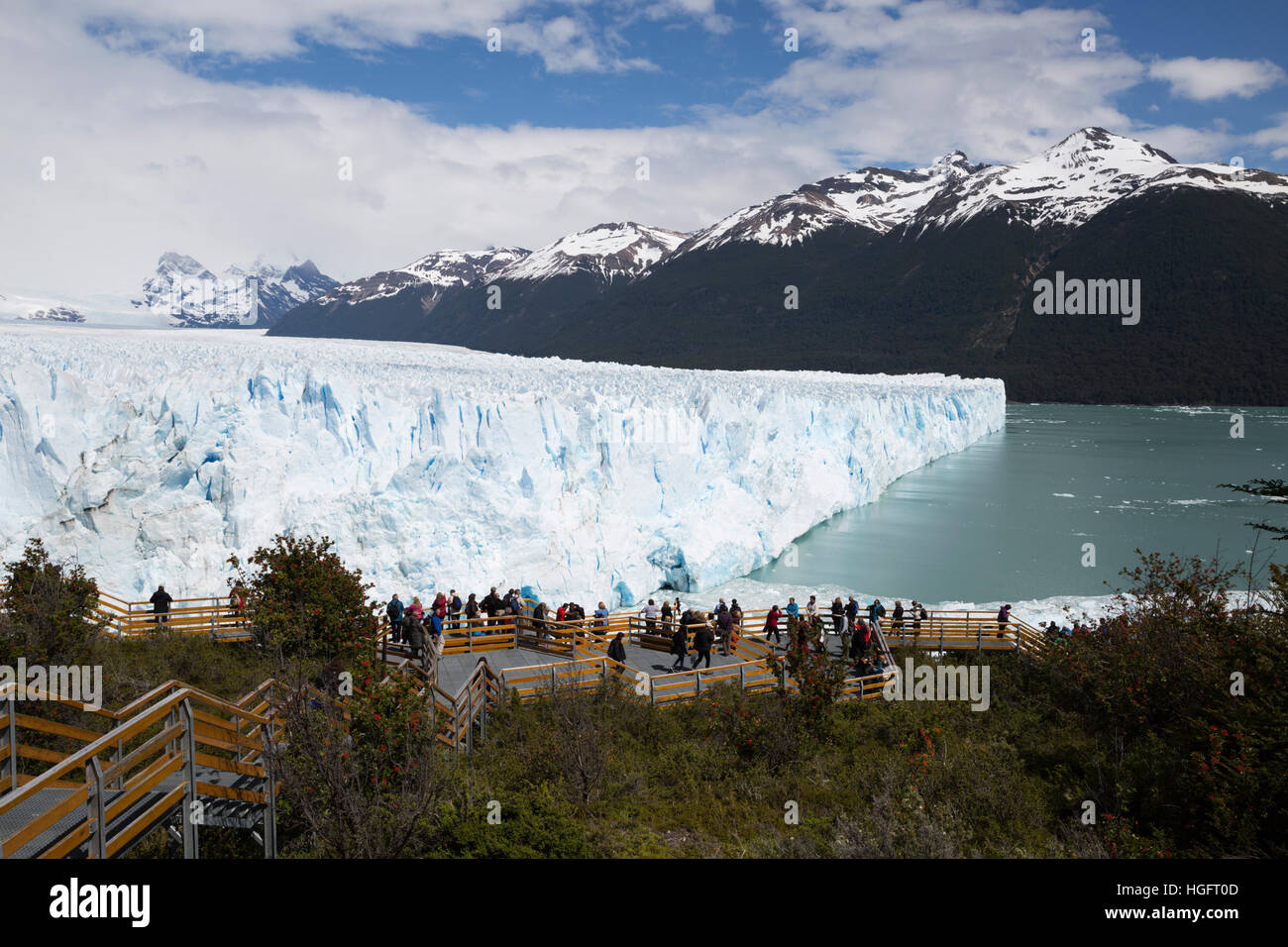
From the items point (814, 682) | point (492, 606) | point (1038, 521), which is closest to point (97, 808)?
point (814, 682)

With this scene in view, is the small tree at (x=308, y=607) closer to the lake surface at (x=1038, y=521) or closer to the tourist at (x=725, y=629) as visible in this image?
the tourist at (x=725, y=629)

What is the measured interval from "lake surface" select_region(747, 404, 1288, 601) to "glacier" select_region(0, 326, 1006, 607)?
3684mm

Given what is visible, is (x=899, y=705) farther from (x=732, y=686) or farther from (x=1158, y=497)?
(x=1158, y=497)

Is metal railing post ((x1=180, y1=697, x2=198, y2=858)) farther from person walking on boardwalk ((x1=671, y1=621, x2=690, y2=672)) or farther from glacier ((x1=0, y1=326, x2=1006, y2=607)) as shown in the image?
glacier ((x1=0, y1=326, x2=1006, y2=607))

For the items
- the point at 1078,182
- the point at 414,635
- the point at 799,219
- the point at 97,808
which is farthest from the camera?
the point at 799,219

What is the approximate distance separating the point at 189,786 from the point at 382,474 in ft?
Result: 49.2

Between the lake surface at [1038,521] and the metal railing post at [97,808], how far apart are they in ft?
65.0

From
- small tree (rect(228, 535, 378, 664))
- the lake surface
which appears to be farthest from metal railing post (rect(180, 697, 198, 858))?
the lake surface

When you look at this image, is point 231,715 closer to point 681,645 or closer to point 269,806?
point 269,806

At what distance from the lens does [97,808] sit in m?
4.25

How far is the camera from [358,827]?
4.90 m

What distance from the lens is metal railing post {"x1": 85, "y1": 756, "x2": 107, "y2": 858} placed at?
420 cm

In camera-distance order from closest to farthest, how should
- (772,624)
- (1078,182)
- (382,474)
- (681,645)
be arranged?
(681,645) < (772,624) < (382,474) < (1078,182)

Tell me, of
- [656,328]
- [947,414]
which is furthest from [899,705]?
[656,328]
